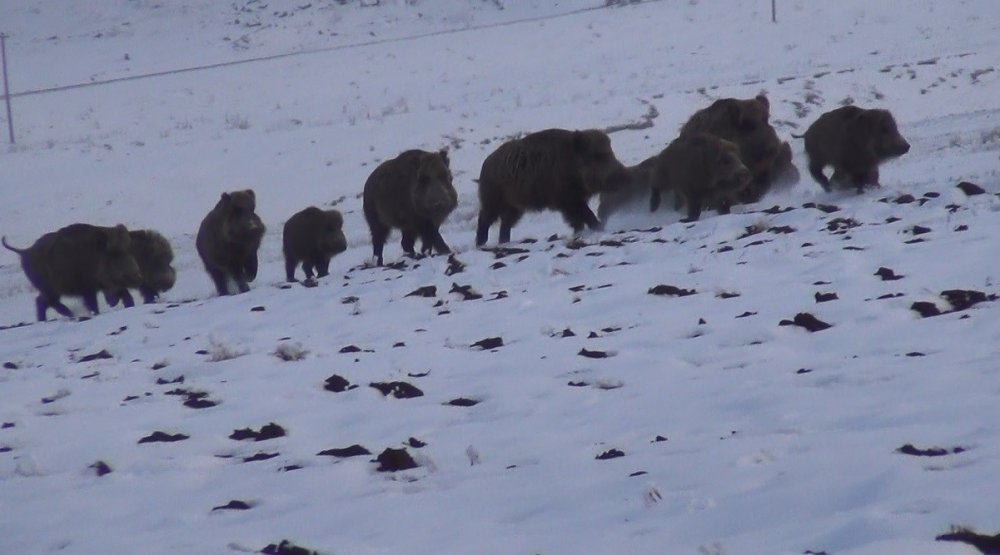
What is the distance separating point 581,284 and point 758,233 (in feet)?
7.56

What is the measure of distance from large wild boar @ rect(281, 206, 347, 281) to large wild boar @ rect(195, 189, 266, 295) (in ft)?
3.68

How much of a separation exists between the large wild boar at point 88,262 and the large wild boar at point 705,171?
22.0ft

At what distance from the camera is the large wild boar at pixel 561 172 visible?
14156 millimetres

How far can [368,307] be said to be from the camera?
33.2 feet

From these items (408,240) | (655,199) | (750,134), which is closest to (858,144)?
(750,134)

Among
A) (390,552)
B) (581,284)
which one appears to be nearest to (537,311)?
(581,284)

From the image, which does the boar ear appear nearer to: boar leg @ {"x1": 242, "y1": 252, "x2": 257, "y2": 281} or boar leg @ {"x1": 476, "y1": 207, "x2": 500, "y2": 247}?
boar leg @ {"x1": 476, "y1": 207, "x2": 500, "y2": 247}

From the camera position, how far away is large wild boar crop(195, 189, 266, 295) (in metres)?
14.0

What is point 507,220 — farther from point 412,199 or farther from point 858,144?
point 858,144

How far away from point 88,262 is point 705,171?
750cm

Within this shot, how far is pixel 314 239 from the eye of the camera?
611 inches

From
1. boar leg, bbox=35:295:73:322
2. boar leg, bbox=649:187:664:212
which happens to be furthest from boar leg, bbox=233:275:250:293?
boar leg, bbox=649:187:664:212

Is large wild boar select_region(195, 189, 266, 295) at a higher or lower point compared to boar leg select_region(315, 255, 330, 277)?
higher

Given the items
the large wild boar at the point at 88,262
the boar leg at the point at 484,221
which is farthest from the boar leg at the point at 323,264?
the large wild boar at the point at 88,262
